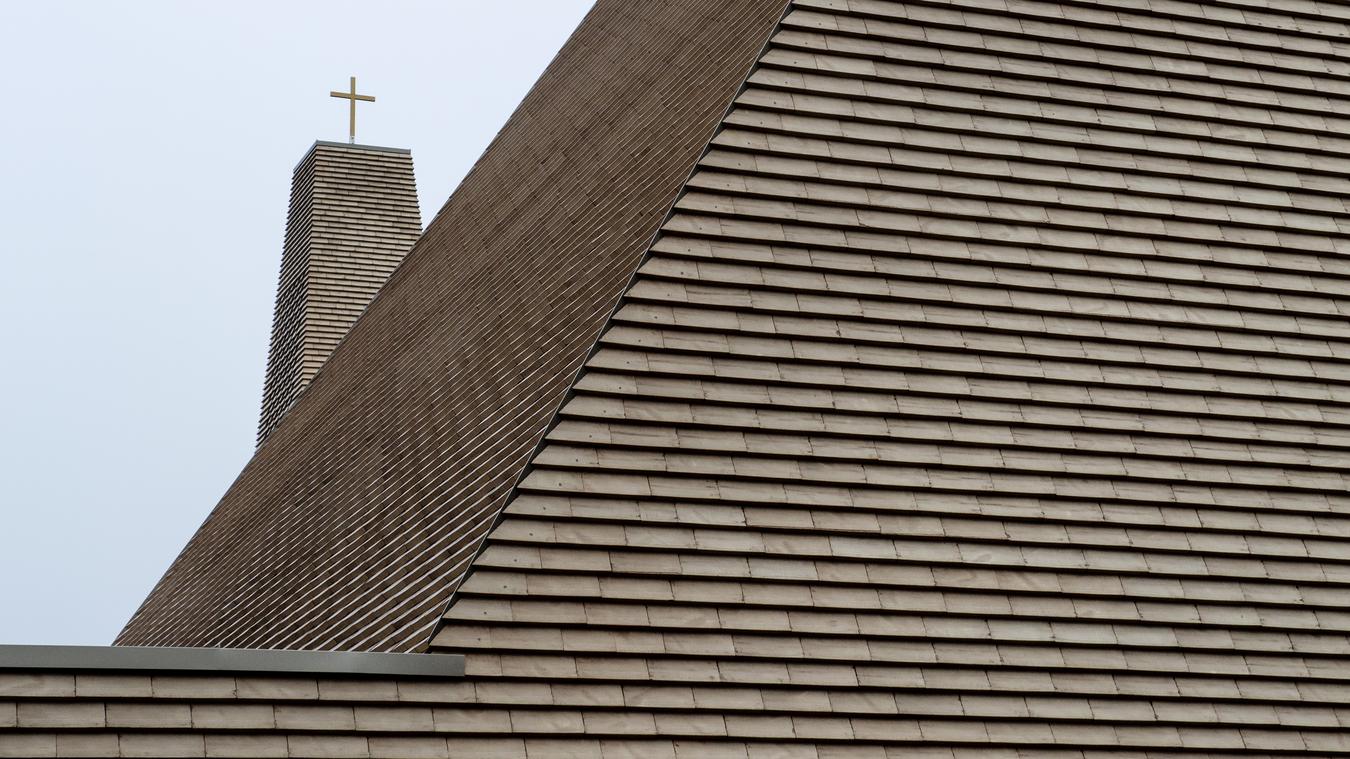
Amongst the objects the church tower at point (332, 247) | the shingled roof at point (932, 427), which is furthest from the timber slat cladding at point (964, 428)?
the church tower at point (332, 247)

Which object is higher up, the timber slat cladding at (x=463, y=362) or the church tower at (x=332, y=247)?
the church tower at (x=332, y=247)

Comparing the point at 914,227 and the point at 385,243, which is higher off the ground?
the point at 385,243

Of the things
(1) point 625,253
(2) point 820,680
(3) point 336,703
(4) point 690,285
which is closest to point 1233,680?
(2) point 820,680

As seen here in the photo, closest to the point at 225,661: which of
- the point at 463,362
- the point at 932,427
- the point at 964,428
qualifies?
the point at 932,427

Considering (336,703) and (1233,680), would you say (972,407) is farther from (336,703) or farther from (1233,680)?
(336,703)

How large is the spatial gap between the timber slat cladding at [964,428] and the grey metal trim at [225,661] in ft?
0.84

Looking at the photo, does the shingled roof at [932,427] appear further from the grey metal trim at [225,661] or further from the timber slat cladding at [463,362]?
the grey metal trim at [225,661]

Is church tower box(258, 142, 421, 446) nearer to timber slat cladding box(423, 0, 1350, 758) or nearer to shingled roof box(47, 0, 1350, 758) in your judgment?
shingled roof box(47, 0, 1350, 758)

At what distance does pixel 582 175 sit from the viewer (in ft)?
37.9

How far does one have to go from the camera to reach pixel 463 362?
35.2 ft

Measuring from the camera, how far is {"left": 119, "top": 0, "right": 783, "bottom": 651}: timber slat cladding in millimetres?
8273

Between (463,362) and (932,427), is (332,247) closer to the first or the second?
(463,362)

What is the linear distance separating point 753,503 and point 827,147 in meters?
2.24

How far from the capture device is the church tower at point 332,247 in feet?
73.8
